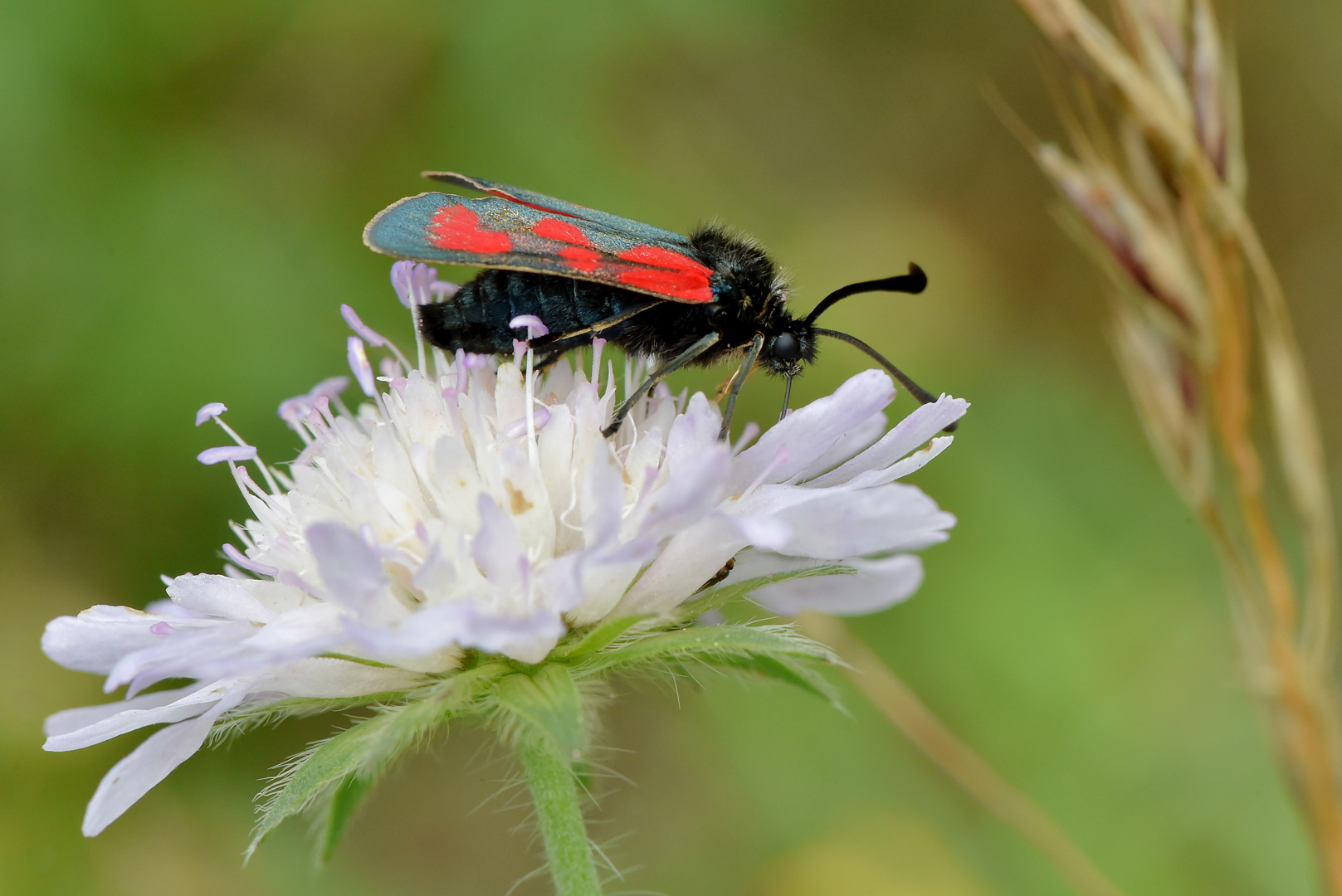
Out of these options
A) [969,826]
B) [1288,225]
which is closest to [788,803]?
[969,826]

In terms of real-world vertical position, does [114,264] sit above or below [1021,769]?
above

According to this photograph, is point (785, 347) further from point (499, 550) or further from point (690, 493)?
point (499, 550)

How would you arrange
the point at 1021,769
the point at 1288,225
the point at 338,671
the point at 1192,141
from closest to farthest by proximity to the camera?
1. the point at 338,671
2. the point at 1192,141
3. the point at 1021,769
4. the point at 1288,225

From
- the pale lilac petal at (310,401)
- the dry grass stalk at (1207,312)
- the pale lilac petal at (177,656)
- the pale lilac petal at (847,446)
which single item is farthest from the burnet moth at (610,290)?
the pale lilac petal at (177,656)

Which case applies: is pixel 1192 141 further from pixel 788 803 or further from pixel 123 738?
pixel 123 738

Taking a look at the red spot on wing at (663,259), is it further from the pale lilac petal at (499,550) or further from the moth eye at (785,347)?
the pale lilac petal at (499,550)

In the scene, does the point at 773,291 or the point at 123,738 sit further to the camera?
the point at 123,738

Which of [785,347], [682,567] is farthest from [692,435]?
[785,347]
